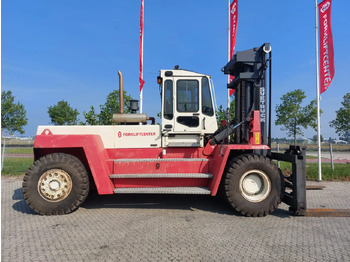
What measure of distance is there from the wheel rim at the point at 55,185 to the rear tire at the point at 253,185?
3.32 meters

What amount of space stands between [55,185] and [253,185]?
413cm

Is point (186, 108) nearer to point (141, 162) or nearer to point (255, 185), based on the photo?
point (141, 162)

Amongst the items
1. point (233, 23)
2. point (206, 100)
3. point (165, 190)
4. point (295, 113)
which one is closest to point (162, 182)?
point (165, 190)

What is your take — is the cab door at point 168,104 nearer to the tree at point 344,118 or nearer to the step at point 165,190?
the step at point 165,190

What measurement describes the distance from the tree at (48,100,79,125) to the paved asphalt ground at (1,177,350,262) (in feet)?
98.2

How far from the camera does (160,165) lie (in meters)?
5.13

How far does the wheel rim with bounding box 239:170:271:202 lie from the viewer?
4798 millimetres

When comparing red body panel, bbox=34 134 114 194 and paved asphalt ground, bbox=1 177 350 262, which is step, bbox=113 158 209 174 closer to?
red body panel, bbox=34 134 114 194

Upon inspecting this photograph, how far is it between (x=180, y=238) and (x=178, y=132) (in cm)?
237

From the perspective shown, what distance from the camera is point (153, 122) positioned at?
20.0 feet

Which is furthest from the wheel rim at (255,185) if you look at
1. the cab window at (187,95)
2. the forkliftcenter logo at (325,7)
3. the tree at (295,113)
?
the tree at (295,113)

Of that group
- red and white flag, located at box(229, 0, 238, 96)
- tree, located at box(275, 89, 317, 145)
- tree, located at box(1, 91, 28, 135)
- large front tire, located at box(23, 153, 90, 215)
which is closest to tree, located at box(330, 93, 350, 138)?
tree, located at box(275, 89, 317, 145)

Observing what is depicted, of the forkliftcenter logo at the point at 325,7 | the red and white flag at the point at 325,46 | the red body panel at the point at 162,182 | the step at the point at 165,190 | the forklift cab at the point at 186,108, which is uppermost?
the forkliftcenter logo at the point at 325,7

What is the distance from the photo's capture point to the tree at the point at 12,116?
32938 millimetres
